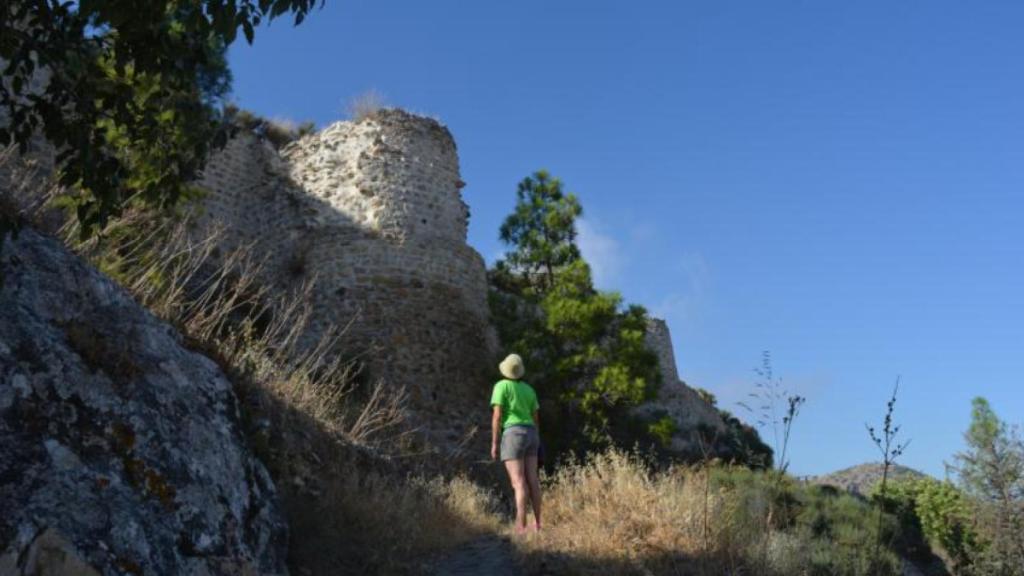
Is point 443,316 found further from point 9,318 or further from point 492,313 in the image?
point 9,318

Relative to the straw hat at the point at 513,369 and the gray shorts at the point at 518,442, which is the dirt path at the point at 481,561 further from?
the straw hat at the point at 513,369

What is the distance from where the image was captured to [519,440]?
23.5ft

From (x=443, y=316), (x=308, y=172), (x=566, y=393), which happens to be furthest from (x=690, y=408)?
(x=308, y=172)

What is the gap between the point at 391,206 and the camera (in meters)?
14.1

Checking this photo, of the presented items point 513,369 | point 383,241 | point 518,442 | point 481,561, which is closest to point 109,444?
point 481,561

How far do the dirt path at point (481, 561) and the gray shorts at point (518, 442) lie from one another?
2.37ft

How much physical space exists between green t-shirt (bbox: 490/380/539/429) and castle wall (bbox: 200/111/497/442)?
18.5ft

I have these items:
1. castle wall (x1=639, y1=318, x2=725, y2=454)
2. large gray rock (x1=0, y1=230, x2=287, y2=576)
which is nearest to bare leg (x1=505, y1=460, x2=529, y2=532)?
large gray rock (x1=0, y1=230, x2=287, y2=576)

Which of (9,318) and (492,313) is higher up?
(492,313)

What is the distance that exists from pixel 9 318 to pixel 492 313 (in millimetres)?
10833

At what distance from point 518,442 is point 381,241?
7323 millimetres

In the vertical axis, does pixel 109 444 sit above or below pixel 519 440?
below

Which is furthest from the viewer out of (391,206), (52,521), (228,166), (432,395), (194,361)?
(228,166)

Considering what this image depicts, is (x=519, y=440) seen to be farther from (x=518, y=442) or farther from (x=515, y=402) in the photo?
(x=515, y=402)
